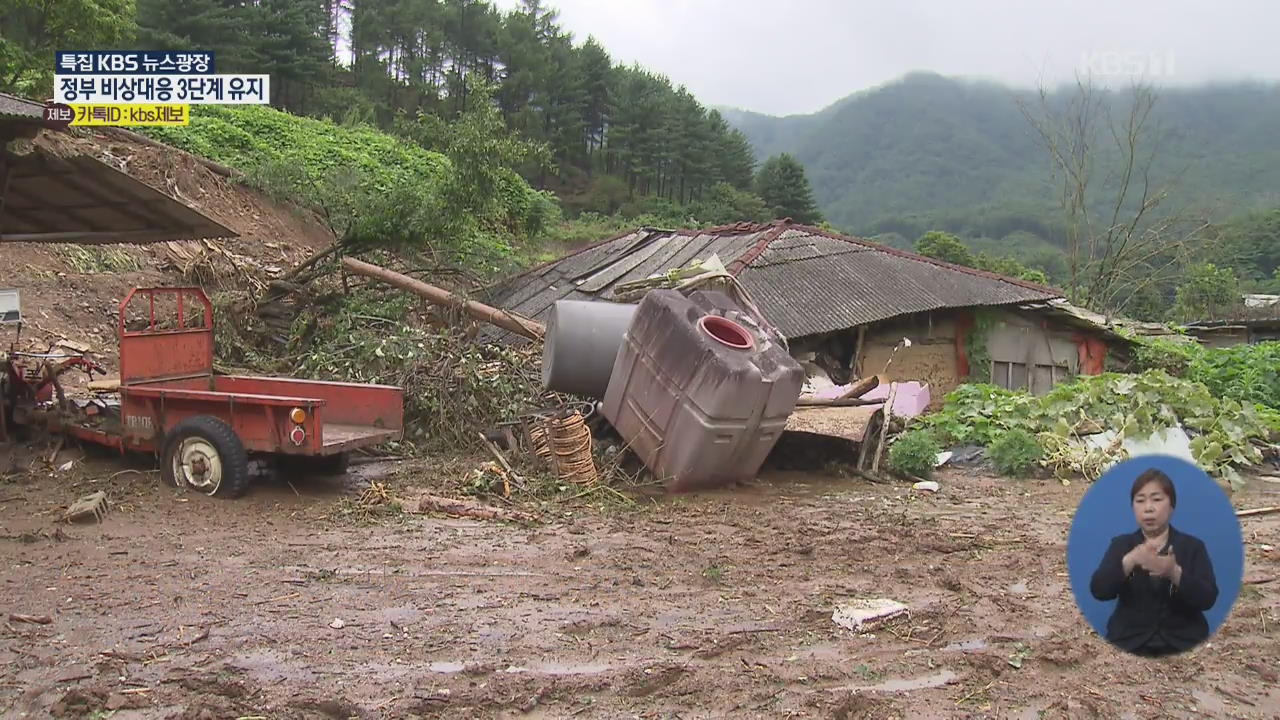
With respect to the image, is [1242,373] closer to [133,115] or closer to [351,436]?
[351,436]

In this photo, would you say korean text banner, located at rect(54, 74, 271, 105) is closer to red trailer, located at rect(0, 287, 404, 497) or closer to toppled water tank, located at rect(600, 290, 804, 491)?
red trailer, located at rect(0, 287, 404, 497)

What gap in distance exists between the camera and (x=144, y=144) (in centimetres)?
2242

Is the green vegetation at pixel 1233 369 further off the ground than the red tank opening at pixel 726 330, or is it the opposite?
the red tank opening at pixel 726 330

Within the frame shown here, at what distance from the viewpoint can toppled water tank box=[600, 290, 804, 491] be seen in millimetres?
9375

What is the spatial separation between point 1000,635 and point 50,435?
8.97 m

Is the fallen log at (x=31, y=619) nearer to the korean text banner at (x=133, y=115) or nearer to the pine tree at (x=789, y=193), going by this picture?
the korean text banner at (x=133, y=115)

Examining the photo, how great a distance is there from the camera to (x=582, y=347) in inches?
432

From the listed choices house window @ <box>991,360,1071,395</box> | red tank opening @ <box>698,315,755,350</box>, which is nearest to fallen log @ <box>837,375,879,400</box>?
red tank opening @ <box>698,315,755,350</box>

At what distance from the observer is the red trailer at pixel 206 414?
8.52 metres

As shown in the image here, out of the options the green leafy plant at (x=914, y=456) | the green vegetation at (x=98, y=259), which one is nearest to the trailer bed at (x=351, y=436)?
the green leafy plant at (x=914, y=456)

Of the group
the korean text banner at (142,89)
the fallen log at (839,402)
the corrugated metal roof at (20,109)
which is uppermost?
the korean text banner at (142,89)

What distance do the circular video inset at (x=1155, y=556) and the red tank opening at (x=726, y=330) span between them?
8.10m

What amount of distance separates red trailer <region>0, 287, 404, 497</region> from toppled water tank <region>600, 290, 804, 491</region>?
2368mm

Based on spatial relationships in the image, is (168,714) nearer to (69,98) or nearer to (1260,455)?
(1260,455)
